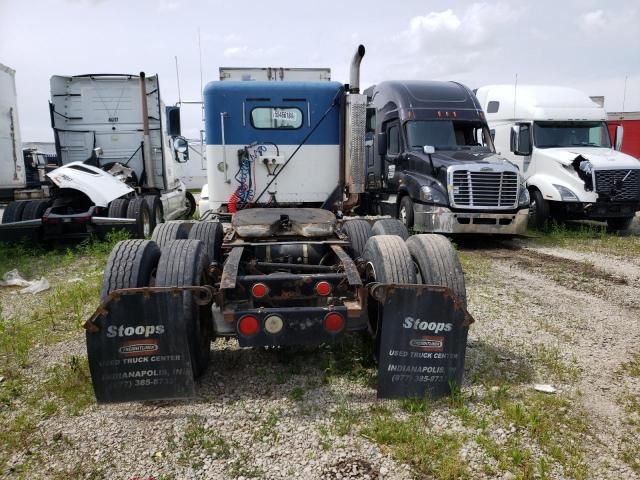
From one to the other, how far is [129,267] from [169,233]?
1.38m

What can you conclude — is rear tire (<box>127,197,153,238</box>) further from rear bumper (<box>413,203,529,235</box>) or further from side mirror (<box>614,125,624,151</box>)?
side mirror (<box>614,125,624,151</box>)

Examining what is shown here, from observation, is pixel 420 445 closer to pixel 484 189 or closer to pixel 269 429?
pixel 269 429

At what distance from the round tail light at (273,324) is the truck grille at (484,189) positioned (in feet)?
23.1

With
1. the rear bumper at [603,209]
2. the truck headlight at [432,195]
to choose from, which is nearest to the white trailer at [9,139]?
the truck headlight at [432,195]

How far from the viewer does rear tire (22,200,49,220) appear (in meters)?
9.18

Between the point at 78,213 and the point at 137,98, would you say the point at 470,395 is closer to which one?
the point at 78,213

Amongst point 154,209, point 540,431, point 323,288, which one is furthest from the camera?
point 154,209

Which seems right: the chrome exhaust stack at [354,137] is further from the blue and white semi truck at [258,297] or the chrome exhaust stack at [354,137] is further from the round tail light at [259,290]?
the round tail light at [259,290]

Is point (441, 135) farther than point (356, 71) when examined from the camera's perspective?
Yes

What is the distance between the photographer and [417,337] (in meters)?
3.42

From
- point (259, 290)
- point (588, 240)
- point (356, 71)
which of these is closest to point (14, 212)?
point (356, 71)

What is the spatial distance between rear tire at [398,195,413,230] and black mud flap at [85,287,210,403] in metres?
7.62

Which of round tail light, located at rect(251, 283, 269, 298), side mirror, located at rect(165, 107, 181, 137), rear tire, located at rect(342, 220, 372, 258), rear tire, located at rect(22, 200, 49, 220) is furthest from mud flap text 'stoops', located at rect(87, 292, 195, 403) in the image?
side mirror, located at rect(165, 107, 181, 137)

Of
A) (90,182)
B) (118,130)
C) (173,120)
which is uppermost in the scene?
(173,120)
